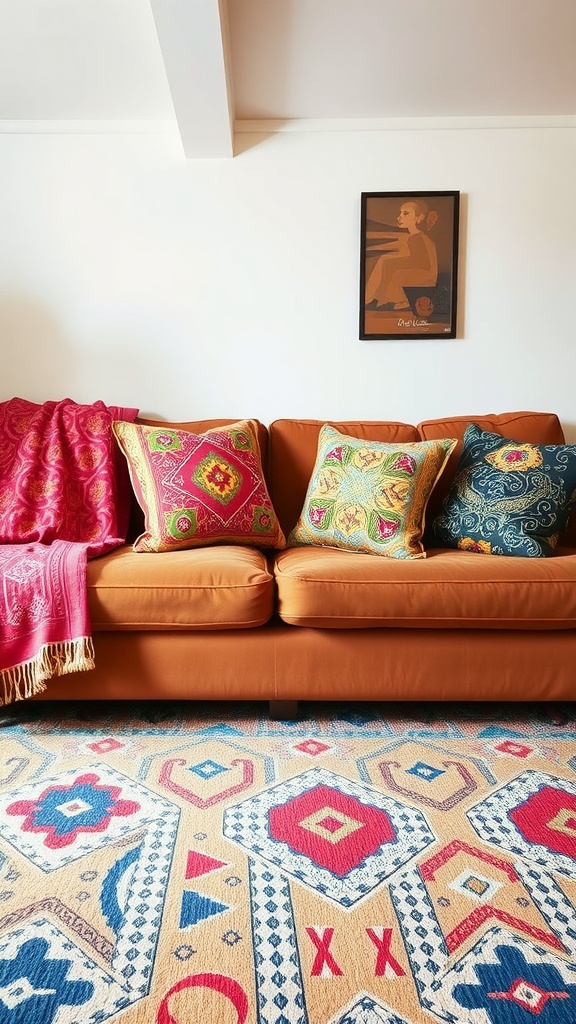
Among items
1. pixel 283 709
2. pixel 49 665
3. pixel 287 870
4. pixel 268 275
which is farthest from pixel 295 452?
pixel 287 870

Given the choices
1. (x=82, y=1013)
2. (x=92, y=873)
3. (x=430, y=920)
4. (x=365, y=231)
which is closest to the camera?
(x=82, y=1013)

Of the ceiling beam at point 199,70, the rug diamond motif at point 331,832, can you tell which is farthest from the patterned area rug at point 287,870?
the ceiling beam at point 199,70

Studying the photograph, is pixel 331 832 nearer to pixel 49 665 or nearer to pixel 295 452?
pixel 49 665

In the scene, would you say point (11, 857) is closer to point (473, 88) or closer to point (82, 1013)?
point (82, 1013)

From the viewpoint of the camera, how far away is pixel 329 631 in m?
1.91

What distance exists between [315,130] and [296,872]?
2.86m

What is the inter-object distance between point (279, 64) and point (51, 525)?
1928 millimetres

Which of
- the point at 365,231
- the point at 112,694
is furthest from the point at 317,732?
the point at 365,231

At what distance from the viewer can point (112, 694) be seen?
1.91 meters

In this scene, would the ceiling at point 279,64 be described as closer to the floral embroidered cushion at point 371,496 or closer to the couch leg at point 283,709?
the floral embroidered cushion at point 371,496

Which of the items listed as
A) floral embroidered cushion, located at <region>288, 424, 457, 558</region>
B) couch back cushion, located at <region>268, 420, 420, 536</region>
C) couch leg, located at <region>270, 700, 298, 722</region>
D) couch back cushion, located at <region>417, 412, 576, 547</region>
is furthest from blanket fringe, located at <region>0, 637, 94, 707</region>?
couch back cushion, located at <region>417, 412, 576, 547</region>

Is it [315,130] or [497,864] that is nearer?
[497,864]

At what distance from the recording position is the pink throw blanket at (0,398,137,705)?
5.91 feet

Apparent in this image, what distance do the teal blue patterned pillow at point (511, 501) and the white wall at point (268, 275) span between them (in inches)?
25.1
